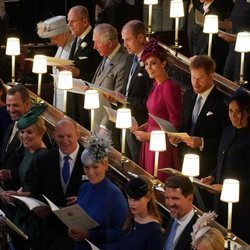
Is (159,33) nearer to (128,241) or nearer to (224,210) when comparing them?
(224,210)

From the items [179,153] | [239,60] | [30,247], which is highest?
[239,60]

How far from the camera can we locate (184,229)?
7172mm

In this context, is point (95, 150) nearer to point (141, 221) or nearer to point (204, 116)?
point (141, 221)

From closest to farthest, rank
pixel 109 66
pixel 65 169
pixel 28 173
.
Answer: pixel 65 169 < pixel 28 173 < pixel 109 66

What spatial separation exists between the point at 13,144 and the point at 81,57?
167 cm

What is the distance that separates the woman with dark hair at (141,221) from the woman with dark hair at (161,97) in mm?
1790

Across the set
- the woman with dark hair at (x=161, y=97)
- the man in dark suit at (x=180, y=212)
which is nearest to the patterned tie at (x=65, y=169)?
the woman with dark hair at (x=161, y=97)

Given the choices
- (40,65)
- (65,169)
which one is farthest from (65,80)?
(65,169)

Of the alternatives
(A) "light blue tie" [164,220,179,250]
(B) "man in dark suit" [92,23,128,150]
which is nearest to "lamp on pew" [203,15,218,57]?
(B) "man in dark suit" [92,23,128,150]

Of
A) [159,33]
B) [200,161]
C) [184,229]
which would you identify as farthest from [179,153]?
[159,33]

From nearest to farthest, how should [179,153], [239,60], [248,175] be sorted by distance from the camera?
[248,175], [179,153], [239,60]

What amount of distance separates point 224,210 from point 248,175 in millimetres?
453

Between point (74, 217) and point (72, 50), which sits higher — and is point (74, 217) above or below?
below

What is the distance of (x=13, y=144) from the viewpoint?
30.8 ft
